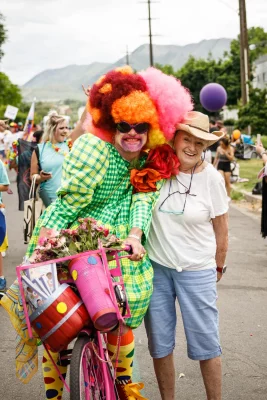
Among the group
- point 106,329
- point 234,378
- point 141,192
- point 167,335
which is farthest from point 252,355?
point 106,329

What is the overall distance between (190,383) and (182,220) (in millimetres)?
1466

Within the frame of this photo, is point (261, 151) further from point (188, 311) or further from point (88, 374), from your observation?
point (88, 374)

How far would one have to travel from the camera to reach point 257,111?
21.9 m

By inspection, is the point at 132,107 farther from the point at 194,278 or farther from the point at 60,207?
the point at 194,278

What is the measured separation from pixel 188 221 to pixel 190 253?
18 centimetres

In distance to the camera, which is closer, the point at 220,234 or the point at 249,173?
the point at 220,234

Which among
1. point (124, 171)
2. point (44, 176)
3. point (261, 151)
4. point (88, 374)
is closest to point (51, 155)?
point (44, 176)

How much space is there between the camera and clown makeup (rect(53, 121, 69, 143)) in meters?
8.06

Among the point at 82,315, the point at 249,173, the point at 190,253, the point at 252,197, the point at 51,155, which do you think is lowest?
the point at 249,173

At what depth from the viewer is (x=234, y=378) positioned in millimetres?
4828

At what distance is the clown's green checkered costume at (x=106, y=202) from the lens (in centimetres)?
369

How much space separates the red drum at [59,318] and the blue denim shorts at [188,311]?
2.67 ft

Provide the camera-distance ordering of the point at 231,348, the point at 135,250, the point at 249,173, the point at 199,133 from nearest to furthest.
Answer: the point at 135,250
the point at 199,133
the point at 231,348
the point at 249,173

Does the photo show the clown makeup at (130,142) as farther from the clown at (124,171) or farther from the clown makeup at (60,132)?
the clown makeup at (60,132)
